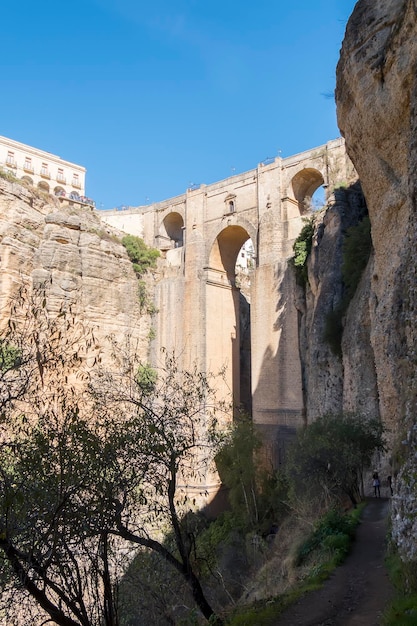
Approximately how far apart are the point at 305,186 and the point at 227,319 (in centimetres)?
702

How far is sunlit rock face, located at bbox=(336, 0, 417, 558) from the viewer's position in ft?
26.0

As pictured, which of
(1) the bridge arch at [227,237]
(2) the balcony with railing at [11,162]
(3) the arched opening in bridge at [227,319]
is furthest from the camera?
(2) the balcony with railing at [11,162]

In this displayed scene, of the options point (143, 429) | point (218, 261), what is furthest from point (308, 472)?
point (218, 261)

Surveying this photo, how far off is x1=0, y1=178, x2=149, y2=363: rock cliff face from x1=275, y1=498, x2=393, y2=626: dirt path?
14.6 meters

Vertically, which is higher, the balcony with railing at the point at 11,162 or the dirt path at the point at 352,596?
A: the balcony with railing at the point at 11,162

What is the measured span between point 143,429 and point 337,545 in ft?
12.3

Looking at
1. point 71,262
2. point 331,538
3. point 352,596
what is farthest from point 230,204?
point 352,596

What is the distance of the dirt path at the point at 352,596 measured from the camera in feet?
16.8

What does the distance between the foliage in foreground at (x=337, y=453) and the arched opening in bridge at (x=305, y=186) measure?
1266 centimetres

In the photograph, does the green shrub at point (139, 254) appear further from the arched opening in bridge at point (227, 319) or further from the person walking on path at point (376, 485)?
the person walking on path at point (376, 485)

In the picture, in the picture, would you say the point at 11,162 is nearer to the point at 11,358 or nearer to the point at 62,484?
the point at 11,358

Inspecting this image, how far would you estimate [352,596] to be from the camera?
18.6 feet

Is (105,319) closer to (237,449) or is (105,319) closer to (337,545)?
(237,449)

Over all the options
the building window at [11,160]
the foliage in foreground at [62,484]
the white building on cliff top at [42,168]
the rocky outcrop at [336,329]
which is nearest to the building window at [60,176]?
the white building on cliff top at [42,168]
